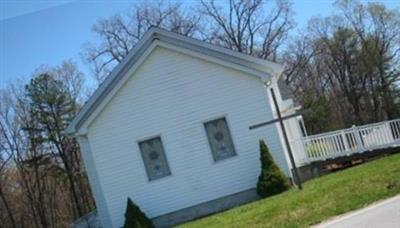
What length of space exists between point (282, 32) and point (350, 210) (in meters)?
40.3

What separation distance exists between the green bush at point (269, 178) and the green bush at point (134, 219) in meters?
3.78

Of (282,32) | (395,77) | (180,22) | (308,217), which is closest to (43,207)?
(180,22)

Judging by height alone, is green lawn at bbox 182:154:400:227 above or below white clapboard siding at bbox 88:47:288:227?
below

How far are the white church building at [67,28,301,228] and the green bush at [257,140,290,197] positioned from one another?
2.50ft

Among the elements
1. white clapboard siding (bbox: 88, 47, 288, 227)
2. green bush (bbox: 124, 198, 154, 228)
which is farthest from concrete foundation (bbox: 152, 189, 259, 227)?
green bush (bbox: 124, 198, 154, 228)

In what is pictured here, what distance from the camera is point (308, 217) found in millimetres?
11672

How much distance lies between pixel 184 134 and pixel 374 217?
36.7ft

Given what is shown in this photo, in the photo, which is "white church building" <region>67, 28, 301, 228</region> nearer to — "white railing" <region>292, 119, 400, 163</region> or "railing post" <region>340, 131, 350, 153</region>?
"white railing" <region>292, 119, 400, 163</region>

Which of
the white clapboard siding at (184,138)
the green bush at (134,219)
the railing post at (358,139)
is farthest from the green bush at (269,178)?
the railing post at (358,139)

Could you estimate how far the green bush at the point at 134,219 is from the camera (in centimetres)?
1898

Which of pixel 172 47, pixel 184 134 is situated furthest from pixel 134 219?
pixel 172 47

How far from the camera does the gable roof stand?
20500mm

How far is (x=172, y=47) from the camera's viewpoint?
69.1 ft

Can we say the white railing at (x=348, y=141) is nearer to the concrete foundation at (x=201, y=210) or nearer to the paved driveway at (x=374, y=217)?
the concrete foundation at (x=201, y=210)
